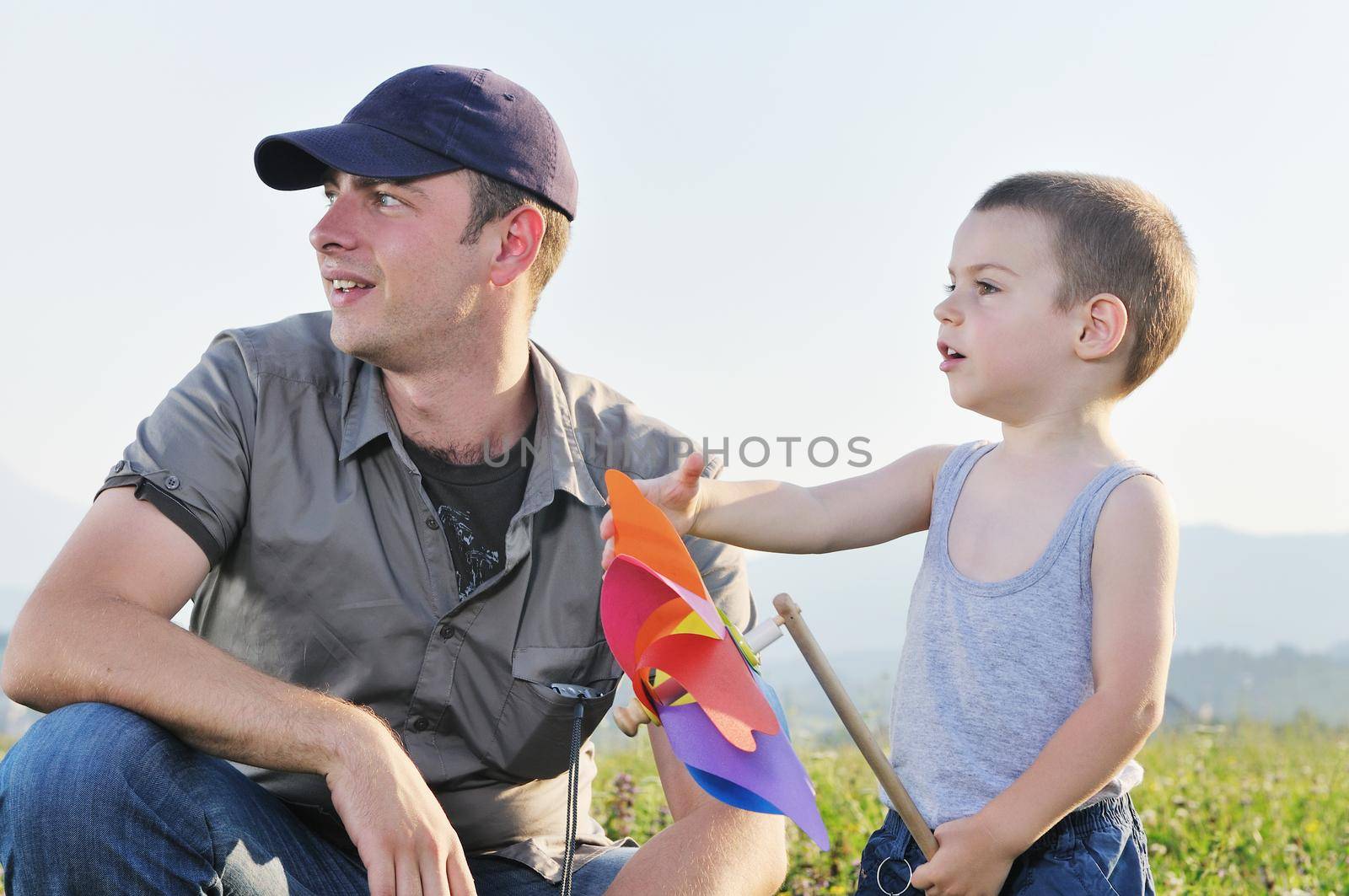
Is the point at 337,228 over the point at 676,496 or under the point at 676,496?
over

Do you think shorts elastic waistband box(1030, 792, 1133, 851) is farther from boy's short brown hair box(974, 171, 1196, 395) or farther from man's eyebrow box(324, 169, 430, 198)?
man's eyebrow box(324, 169, 430, 198)

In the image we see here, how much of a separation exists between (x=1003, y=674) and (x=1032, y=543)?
0.78 ft

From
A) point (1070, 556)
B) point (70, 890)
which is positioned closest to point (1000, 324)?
point (1070, 556)

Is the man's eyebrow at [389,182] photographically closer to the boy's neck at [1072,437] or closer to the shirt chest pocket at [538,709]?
the shirt chest pocket at [538,709]

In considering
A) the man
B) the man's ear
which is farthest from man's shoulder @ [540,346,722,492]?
the man's ear

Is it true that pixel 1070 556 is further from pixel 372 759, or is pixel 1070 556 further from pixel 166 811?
pixel 166 811

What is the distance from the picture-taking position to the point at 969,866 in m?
2.11

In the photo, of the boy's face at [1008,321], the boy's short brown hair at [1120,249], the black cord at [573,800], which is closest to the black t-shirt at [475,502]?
the black cord at [573,800]

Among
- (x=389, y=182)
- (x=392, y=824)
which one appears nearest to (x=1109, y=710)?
(x=392, y=824)

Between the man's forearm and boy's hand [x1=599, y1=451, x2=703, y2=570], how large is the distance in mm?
582

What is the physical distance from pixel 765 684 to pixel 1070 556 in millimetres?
573

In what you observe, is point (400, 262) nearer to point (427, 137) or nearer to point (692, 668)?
point (427, 137)

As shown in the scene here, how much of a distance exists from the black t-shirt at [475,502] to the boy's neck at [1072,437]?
1.17 metres

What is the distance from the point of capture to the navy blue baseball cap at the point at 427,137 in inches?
121
